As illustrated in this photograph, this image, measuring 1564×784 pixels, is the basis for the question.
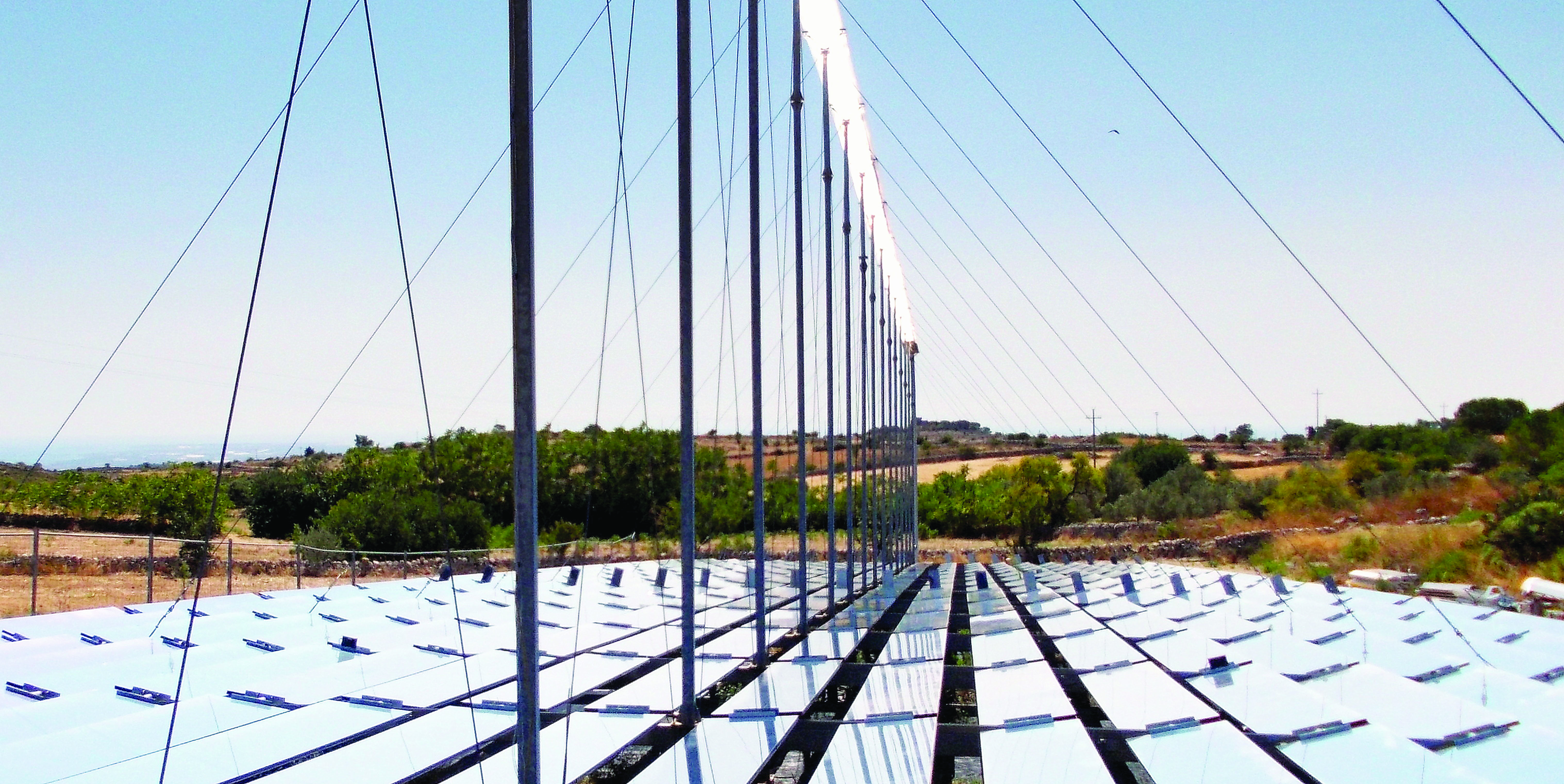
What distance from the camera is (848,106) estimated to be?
20641 millimetres

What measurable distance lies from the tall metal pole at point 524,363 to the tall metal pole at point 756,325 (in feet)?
18.1

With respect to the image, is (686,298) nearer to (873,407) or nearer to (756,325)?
(756,325)

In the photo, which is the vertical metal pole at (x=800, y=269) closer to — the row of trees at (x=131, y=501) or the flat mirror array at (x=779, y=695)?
the flat mirror array at (x=779, y=695)

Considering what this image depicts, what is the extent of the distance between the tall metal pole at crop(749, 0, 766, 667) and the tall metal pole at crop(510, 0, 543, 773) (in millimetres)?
5526

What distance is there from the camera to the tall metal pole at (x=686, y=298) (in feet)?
28.4

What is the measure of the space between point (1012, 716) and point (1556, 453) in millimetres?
46444

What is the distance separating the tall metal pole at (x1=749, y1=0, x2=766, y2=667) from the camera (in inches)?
431

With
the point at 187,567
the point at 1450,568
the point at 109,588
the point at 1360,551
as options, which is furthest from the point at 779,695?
the point at 1360,551

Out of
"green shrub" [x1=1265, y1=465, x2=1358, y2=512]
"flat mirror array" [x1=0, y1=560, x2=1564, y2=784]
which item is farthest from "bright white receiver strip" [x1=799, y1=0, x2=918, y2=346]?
"green shrub" [x1=1265, y1=465, x2=1358, y2=512]

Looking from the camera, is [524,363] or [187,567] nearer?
[524,363]

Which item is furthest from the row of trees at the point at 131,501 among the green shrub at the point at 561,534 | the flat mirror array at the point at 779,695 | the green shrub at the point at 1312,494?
the green shrub at the point at 1312,494

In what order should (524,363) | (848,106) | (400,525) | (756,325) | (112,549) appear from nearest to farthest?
(524,363) < (756,325) < (848,106) < (112,549) < (400,525)

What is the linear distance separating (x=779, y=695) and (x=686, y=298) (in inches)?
126

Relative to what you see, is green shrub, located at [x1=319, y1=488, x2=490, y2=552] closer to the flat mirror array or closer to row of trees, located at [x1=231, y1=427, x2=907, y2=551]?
row of trees, located at [x1=231, y1=427, x2=907, y2=551]
